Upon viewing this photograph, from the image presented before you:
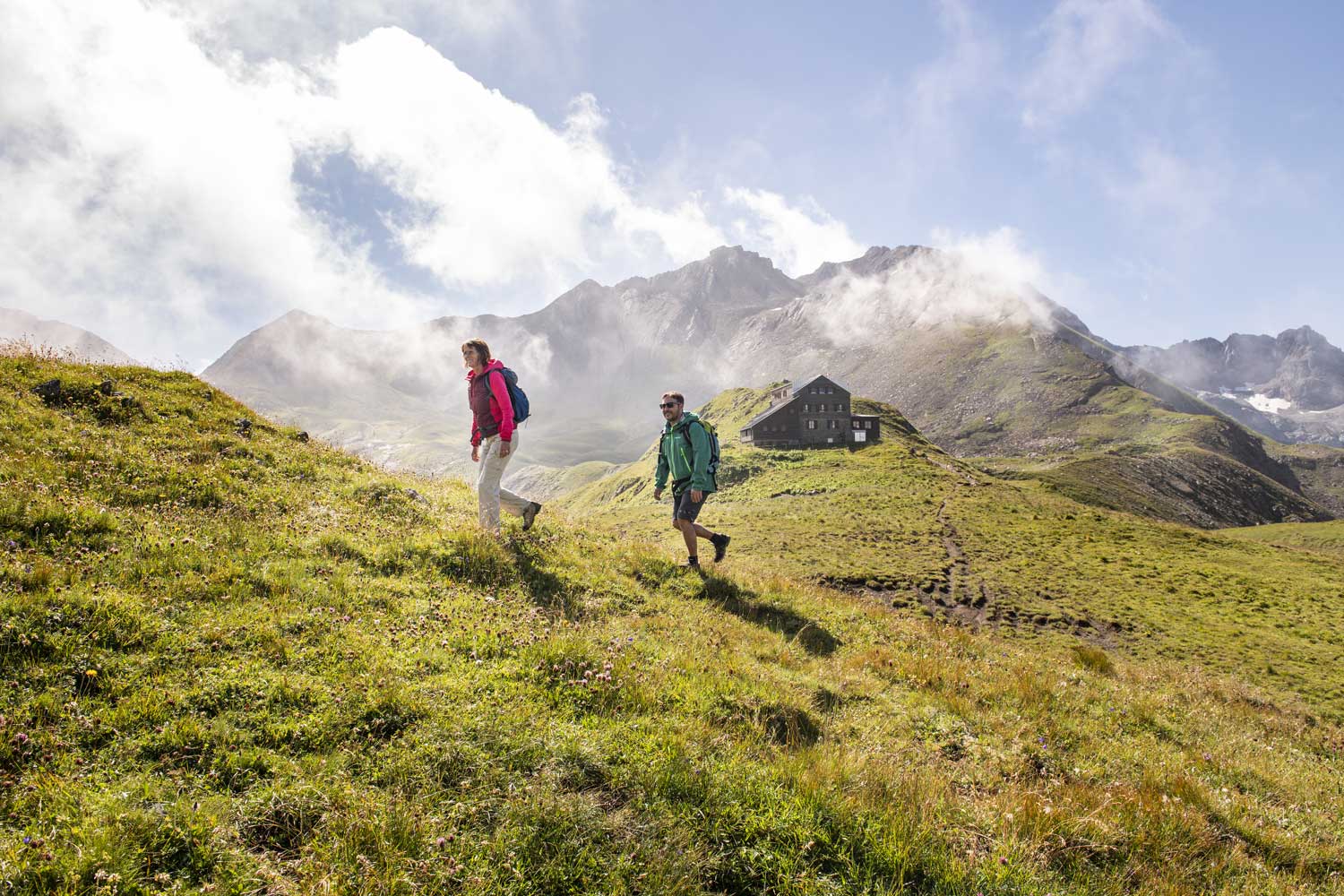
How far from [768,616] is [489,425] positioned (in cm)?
688

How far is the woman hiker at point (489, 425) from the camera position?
10.4 m

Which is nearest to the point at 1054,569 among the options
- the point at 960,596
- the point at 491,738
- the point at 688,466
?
the point at 960,596

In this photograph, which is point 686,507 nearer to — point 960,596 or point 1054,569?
point 960,596

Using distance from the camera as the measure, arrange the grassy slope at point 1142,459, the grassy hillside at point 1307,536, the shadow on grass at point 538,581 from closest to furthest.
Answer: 1. the shadow on grass at point 538,581
2. the grassy hillside at point 1307,536
3. the grassy slope at point 1142,459

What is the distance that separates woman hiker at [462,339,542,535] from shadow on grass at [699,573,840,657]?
15.4 ft

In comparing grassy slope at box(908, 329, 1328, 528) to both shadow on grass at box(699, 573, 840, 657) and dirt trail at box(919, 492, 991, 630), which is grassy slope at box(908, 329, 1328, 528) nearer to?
dirt trail at box(919, 492, 991, 630)

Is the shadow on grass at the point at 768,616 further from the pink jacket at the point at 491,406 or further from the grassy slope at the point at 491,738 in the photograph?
the pink jacket at the point at 491,406

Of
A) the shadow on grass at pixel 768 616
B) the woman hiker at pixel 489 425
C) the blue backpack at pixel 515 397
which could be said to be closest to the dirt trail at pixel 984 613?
the shadow on grass at pixel 768 616

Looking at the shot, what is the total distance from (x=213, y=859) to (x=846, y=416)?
9091cm

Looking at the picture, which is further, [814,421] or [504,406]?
[814,421]

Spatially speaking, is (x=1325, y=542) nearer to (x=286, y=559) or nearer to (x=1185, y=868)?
(x=1185, y=868)

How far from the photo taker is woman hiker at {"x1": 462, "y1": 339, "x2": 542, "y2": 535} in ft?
34.2

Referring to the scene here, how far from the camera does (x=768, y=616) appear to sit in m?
10.7

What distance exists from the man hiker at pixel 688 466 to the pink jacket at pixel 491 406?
3418 mm
